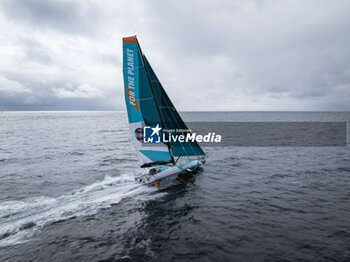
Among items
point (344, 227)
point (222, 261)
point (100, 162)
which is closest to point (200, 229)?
point (222, 261)

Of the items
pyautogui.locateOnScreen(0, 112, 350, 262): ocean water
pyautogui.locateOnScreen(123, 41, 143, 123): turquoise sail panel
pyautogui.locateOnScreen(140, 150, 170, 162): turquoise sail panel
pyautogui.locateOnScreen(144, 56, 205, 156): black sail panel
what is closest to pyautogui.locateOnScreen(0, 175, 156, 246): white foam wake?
pyautogui.locateOnScreen(0, 112, 350, 262): ocean water

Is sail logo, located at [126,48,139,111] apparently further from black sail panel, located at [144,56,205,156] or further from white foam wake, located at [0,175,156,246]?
white foam wake, located at [0,175,156,246]

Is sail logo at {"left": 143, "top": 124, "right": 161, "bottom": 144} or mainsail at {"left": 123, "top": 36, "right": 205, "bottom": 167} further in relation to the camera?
sail logo at {"left": 143, "top": 124, "right": 161, "bottom": 144}

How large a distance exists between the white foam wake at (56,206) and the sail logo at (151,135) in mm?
3919

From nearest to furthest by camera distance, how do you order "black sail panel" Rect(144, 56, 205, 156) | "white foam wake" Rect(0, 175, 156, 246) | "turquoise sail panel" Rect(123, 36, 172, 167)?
"white foam wake" Rect(0, 175, 156, 246) < "turquoise sail panel" Rect(123, 36, 172, 167) < "black sail panel" Rect(144, 56, 205, 156)

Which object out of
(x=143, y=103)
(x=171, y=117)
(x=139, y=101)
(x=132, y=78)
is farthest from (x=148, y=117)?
(x=132, y=78)

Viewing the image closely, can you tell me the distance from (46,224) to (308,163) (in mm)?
25802

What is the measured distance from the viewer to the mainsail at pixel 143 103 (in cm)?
1502

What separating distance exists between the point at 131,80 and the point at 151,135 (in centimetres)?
482

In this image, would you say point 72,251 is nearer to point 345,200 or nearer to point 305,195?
point 305,195

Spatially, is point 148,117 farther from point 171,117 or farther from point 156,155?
point 156,155

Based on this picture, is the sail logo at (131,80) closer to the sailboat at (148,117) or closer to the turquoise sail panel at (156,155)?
the sailboat at (148,117)

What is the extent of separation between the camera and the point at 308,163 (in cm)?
2242

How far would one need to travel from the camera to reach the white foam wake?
1041 cm
